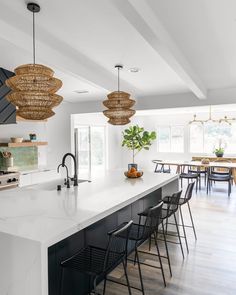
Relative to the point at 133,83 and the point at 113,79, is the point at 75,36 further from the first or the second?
the point at 133,83

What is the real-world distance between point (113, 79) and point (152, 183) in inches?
84.3

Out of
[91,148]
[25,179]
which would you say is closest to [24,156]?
[25,179]

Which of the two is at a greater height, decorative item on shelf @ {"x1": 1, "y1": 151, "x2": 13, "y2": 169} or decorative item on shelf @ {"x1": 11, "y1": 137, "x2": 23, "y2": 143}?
decorative item on shelf @ {"x1": 11, "y1": 137, "x2": 23, "y2": 143}

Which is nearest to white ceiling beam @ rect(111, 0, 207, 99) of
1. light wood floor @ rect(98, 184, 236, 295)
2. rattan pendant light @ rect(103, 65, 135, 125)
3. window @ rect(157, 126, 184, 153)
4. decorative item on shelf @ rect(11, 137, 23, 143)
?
rattan pendant light @ rect(103, 65, 135, 125)

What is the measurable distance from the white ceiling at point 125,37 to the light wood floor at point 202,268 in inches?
92.7

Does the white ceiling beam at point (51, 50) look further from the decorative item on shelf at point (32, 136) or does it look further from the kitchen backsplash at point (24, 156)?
the kitchen backsplash at point (24, 156)

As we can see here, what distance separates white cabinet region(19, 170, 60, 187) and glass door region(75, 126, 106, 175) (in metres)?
2.24

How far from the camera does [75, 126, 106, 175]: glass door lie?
8555 millimetres

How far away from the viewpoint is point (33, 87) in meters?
2.01

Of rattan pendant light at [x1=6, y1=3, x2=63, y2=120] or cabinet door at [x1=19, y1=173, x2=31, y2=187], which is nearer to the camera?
rattan pendant light at [x1=6, y1=3, x2=63, y2=120]

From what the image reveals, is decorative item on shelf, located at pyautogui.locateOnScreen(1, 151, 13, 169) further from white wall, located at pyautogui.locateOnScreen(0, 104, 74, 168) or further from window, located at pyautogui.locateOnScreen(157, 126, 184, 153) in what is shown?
window, located at pyautogui.locateOnScreen(157, 126, 184, 153)

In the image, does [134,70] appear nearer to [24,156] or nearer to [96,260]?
[96,260]

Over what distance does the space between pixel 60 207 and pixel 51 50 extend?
1.87 m

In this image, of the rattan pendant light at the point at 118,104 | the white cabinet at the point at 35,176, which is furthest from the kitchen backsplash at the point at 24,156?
the rattan pendant light at the point at 118,104
